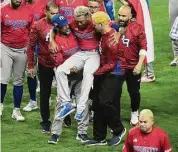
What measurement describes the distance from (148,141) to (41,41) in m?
2.21

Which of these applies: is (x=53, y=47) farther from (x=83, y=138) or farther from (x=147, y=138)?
(x=147, y=138)

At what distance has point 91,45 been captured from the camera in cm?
877

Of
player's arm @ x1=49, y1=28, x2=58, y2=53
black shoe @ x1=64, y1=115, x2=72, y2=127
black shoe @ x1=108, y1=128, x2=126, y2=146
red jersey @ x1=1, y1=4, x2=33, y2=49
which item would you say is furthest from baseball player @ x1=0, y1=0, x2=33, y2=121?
black shoe @ x1=108, y1=128, x2=126, y2=146

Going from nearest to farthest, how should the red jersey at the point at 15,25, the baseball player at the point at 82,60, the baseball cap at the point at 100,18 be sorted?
1. the baseball cap at the point at 100,18
2. the baseball player at the point at 82,60
3. the red jersey at the point at 15,25

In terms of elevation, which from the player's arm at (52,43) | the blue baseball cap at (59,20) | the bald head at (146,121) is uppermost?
the blue baseball cap at (59,20)

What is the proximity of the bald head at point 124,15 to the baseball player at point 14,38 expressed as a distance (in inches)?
53.4

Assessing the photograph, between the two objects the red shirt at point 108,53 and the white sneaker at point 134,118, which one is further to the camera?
the white sneaker at point 134,118

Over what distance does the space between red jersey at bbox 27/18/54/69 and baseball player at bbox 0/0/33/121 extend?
1.81 feet

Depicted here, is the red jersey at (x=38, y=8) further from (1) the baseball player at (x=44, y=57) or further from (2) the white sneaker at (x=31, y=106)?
(2) the white sneaker at (x=31, y=106)

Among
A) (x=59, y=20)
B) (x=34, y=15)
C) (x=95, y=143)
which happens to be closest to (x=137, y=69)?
(x=95, y=143)

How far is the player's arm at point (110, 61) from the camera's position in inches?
337

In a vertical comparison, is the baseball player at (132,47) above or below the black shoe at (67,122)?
above

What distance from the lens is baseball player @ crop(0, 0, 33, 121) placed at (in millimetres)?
9578

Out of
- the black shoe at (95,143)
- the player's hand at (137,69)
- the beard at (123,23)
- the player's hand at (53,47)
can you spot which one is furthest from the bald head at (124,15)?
the black shoe at (95,143)
